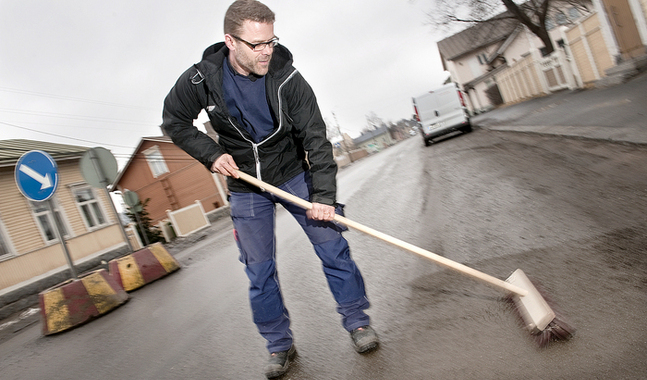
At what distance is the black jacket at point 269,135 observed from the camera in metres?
2.77

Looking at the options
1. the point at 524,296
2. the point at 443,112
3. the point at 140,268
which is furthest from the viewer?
the point at 443,112

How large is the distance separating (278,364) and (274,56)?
1899 mm

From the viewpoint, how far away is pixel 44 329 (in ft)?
18.2

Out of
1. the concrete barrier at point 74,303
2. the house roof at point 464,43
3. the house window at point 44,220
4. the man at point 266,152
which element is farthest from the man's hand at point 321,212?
the house roof at point 464,43

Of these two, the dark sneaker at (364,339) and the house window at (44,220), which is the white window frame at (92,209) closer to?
the house window at (44,220)

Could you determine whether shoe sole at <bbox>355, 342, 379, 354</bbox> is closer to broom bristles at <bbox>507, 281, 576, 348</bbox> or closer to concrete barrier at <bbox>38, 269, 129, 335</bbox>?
broom bristles at <bbox>507, 281, 576, 348</bbox>

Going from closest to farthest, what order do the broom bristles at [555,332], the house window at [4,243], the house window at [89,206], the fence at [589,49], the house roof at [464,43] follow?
the broom bristles at [555,332] < the house window at [4,243] < the fence at [589,49] < the house window at [89,206] < the house roof at [464,43]

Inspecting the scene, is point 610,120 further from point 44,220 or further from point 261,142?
point 44,220

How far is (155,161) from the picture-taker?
110ft

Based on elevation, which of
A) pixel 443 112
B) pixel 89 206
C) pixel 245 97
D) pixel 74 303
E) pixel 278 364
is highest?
pixel 89 206

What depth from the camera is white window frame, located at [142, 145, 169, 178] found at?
32781mm

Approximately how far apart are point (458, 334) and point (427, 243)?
6.82 ft

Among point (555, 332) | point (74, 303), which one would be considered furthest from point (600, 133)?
point (74, 303)

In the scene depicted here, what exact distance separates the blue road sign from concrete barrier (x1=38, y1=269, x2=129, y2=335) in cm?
144
